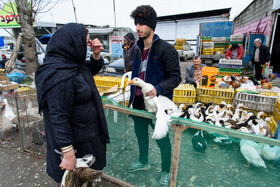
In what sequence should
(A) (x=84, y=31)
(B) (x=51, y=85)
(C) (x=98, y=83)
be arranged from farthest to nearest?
(C) (x=98, y=83)
(A) (x=84, y=31)
(B) (x=51, y=85)

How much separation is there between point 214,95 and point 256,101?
35.8 inches

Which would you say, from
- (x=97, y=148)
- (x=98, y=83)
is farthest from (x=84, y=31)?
(x=98, y=83)

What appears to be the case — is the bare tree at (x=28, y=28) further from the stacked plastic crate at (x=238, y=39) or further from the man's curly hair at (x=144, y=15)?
the stacked plastic crate at (x=238, y=39)

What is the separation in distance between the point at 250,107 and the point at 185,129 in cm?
323

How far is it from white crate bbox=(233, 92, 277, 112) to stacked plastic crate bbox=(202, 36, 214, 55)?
932 cm

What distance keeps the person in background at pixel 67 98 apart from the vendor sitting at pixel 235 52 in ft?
27.6

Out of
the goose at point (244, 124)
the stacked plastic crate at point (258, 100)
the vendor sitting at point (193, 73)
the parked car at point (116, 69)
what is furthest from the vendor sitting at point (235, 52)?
the goose at point (244, 124)

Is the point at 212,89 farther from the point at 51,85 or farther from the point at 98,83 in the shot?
the point at 51,85

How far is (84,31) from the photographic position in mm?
1293

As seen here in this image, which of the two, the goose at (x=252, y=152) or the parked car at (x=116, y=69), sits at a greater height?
the parked car at (x=116, y=69)

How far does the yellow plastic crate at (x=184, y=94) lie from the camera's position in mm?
4309

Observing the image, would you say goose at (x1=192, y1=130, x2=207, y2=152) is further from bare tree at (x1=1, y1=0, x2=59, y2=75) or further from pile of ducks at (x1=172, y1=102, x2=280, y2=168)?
bare tree at (x1=1, y1=0, x2=59, y2=75)

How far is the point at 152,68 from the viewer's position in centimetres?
196

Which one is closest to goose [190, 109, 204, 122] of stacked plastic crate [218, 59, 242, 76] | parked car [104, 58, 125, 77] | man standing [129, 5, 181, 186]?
man standing [129, 5, 181, 186]
